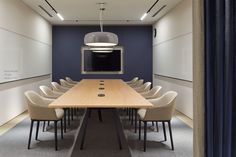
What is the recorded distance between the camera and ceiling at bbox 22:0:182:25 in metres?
7.82

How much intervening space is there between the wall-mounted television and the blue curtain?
10.5 metres

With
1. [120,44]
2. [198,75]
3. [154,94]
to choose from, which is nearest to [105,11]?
[120,44]

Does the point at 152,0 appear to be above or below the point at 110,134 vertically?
above

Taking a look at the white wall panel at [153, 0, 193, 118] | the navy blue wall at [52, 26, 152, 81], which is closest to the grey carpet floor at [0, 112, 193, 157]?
the white wall panel at [153, 0, 193, 118]

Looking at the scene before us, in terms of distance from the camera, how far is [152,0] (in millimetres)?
7570

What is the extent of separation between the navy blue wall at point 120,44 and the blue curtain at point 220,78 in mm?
10428

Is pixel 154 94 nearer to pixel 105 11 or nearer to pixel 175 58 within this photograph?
pixel 175 58

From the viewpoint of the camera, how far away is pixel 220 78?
1852 mm

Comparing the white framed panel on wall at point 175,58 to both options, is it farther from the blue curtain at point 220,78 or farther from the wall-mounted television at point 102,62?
the blue curtain at point 220,78

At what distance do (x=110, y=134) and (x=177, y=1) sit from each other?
13.3 ft

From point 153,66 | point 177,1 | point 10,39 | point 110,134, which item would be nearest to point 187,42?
point 177,1

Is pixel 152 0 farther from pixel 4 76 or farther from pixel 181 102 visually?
pixel 4 76

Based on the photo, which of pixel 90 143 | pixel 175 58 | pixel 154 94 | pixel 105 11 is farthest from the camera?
pixel 105 11

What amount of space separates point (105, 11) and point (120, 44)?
3.24 metres
